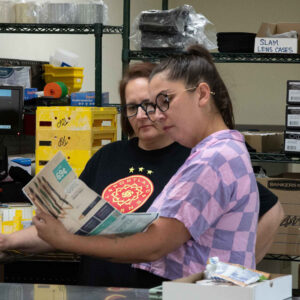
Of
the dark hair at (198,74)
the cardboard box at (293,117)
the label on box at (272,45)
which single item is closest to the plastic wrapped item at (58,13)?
the label on box at (272,45)

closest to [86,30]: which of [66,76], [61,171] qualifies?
[66,76]

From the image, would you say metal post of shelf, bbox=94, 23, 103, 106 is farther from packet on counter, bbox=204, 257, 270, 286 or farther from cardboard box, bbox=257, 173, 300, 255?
packet on counter, bbox=204, 257, 270, 286

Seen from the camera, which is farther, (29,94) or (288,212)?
(29,94)

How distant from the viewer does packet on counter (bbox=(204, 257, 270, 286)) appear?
1231mm

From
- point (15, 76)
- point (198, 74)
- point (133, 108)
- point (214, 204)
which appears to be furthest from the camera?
point (15, 76)

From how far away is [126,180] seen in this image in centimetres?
212

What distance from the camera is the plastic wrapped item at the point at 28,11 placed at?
3.71 m

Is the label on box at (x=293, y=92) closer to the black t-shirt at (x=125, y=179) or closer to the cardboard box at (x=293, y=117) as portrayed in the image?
the cardboard box at (x=293, y=117)

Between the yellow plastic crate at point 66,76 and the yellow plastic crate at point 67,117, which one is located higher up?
the yellow plastic crate at point 66,76

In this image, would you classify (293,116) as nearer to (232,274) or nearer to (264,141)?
(264,141)

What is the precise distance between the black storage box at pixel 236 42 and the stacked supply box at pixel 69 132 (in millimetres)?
768

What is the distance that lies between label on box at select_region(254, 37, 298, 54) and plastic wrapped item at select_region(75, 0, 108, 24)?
34.1 inches

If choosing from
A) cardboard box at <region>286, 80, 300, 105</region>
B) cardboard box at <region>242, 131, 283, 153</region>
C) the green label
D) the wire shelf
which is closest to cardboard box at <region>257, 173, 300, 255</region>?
cardboard box at <region>242, 131, 283, 153</region>

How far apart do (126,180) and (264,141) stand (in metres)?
1.74
